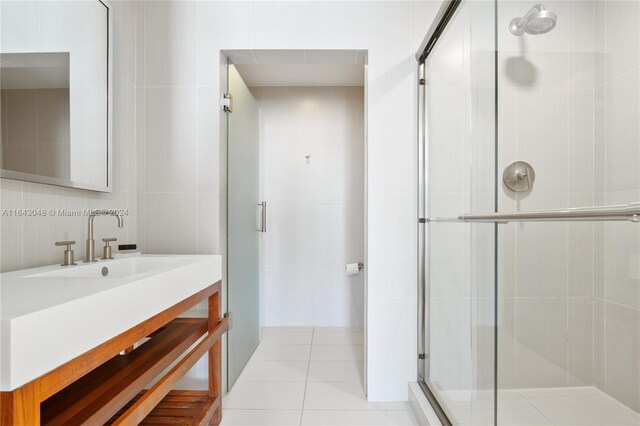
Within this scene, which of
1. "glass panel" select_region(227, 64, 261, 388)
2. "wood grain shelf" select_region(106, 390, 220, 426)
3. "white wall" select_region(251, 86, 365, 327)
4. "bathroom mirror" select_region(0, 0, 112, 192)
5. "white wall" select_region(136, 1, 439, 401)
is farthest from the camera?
"white wall" select_region(251, 86, 365, 327)

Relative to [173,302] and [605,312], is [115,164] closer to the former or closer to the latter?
[173,302]

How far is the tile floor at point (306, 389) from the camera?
1603mm

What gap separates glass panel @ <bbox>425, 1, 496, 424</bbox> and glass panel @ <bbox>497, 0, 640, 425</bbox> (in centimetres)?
12

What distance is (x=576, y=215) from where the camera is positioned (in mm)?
673

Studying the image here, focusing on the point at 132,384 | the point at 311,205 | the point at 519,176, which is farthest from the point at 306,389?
the point at 519,176

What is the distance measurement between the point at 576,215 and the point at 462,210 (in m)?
0.59

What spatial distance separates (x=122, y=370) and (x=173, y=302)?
23 centimetres

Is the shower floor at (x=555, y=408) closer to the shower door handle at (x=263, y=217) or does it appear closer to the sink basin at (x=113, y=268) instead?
the sink basin at (x=113, y=268)

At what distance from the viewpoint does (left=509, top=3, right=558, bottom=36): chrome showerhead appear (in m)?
0.81

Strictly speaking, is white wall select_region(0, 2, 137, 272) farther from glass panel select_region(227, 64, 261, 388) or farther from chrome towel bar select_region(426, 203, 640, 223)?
chrome towel bar select_region(426, 203, 640, 223)

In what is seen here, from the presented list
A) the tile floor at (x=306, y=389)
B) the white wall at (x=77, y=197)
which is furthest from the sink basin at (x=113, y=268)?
the tile floor at (x=306, y=389)

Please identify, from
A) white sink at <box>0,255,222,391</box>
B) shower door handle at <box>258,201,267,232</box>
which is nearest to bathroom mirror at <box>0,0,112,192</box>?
white sink at <box>0,255,222,391</box>

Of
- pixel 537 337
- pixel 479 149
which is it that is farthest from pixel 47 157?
pixel 537 337

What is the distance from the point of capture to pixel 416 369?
175 cm
